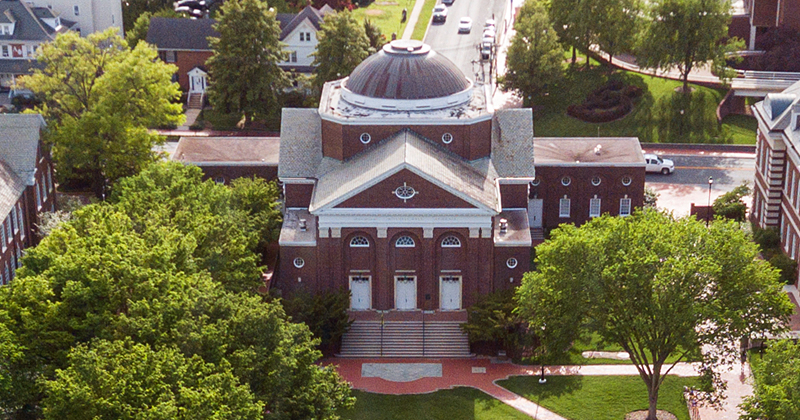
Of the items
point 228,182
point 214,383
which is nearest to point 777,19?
point 228,182

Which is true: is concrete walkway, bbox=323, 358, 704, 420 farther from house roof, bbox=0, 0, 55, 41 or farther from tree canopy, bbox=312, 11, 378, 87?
house roof, bbox=0, 0, 55, 41

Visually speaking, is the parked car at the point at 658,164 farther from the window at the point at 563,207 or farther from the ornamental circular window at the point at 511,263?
the ornamental circular window at the point at 511,263

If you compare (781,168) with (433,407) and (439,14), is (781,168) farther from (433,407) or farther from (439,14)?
(439,14)

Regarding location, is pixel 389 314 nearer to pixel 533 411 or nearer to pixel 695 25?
pixel 533 411

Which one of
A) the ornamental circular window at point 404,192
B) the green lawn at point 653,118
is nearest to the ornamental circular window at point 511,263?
the ornamental circular window at point 404,192

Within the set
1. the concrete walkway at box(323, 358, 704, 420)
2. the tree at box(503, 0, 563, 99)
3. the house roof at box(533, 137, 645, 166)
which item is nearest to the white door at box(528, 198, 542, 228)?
the house roof at box(533, 137, 645, 166)

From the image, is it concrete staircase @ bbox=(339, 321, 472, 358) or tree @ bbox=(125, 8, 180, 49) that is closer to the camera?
concrete staircase @ bbox=(339, 321, 472, 358)

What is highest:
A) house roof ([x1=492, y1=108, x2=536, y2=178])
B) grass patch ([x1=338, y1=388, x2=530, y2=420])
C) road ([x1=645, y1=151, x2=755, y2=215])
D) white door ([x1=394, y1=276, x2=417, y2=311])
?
Result: house roof ([x1=492, y1=108, x2=536, y2=178])
